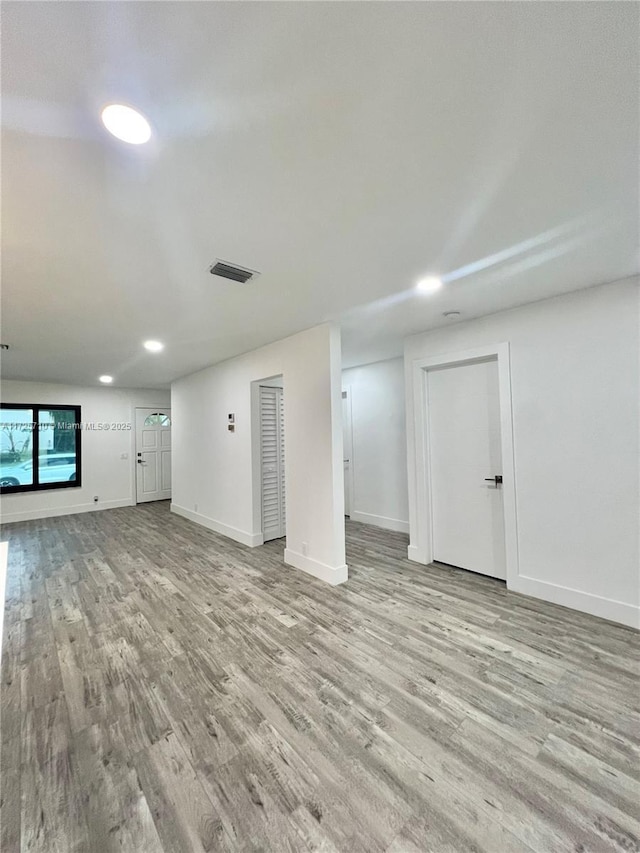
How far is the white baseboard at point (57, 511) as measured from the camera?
613cm

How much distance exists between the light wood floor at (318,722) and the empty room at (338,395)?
14 mm

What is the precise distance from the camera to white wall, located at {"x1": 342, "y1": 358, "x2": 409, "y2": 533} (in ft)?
16.2

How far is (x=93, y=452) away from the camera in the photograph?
23.0 ft

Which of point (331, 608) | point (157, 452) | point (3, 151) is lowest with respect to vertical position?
point (331, 608)

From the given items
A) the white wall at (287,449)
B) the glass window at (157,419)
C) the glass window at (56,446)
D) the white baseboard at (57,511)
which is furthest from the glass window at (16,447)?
the white wall at (287,449)

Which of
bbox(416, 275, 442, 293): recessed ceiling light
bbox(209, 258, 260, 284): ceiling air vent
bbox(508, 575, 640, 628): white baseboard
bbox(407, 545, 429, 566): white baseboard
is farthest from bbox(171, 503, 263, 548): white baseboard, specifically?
bbox(416, 275, 442, 293): recessed ceiling light

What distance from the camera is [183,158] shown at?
130cm

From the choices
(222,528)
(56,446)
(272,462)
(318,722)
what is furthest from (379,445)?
(56,446)

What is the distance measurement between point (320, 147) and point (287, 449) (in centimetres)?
Answer: 297

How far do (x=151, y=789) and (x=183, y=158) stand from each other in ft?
8.28

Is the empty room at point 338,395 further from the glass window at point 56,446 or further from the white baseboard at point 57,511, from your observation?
the glass window at point 56,446

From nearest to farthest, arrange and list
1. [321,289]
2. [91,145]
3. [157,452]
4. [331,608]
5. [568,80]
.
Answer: [568,80] < [91,145] < [321,289] < [331,608] < [157,452]

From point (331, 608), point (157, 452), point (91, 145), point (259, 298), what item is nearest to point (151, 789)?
point (331, 608)

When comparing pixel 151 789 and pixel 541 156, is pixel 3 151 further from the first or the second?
pixel 151 789
